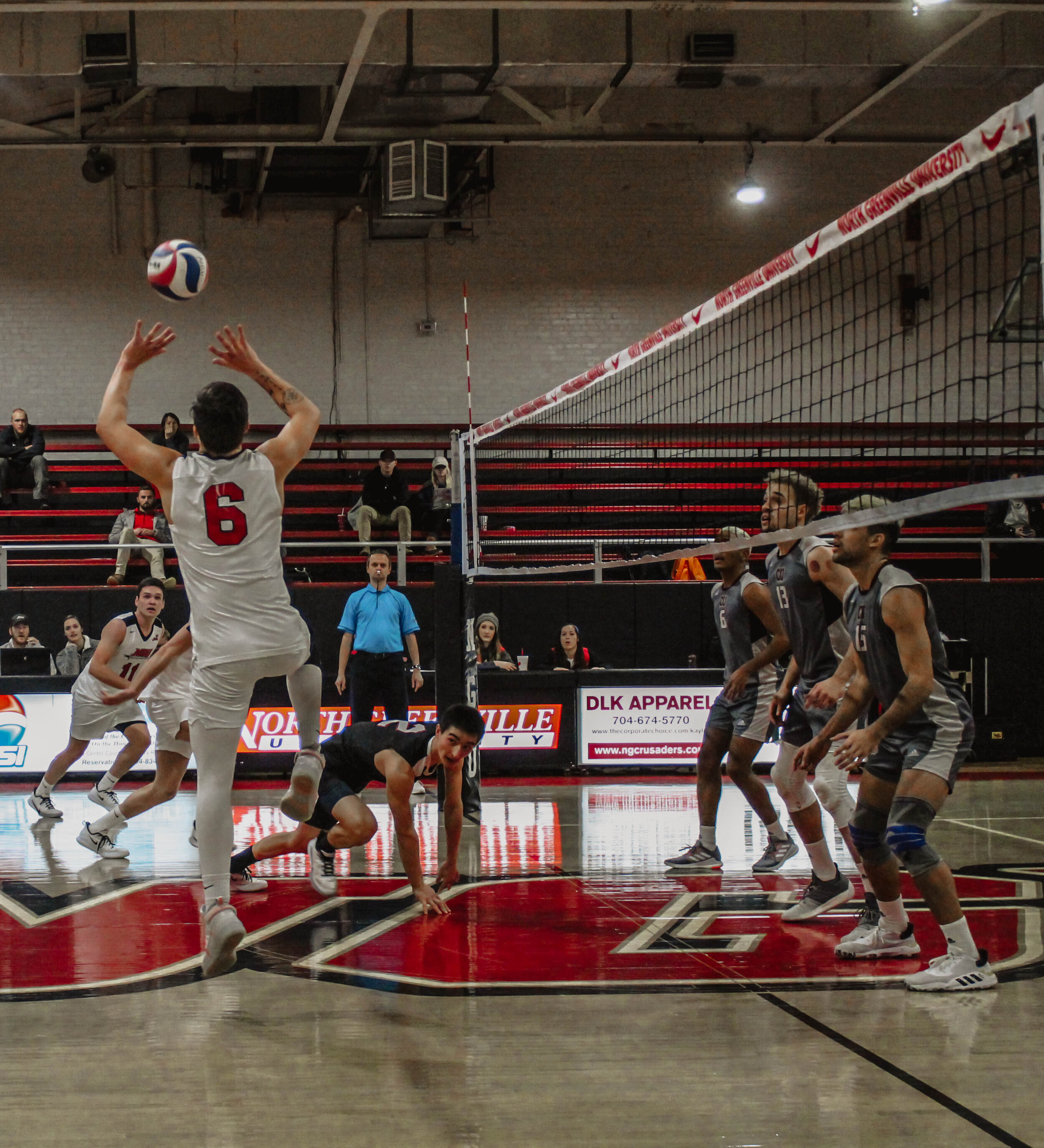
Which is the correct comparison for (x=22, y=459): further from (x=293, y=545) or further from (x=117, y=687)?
(x=117, y=687)

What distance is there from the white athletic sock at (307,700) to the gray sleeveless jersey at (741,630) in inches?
117

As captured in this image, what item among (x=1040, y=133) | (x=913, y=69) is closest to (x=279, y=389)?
(x=1040, y=133)

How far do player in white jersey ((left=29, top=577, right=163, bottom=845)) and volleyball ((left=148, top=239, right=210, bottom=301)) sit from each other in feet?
11.9

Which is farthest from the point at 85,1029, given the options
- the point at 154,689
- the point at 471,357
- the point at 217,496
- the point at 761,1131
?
the point at 471,357

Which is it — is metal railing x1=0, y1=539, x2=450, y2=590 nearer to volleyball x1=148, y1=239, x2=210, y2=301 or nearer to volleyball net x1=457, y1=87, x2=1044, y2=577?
volleyball net x1=457, y1=87, x2=1044, y2=577

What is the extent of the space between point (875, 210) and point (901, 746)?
218 centimetres

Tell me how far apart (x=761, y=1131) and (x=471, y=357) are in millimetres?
17557

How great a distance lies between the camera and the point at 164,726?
8.15m

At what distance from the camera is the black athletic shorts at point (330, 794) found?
6.47 meters

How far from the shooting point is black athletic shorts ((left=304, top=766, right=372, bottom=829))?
647 centimetres

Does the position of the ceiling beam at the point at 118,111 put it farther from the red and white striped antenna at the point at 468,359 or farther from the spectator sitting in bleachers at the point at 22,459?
the red and white striped antenna at the point at 468,359

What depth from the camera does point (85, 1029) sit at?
4.33 meters

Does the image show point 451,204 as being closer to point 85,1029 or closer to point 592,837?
point 592,837

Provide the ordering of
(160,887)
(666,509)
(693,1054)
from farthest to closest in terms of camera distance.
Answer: (666,509) → (160,887) → (693,1054)
